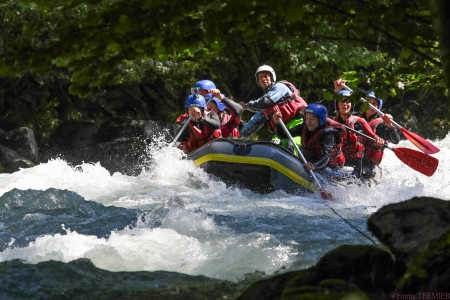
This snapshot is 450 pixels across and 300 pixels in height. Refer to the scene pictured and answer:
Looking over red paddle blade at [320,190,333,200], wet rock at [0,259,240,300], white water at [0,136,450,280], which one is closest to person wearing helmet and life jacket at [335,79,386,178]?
white water at [0,136,450,280]

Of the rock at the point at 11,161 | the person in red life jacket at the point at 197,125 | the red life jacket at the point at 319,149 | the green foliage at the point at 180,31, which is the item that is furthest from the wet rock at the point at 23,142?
the green foliage at the point at 180,31

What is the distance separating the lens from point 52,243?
14.5 feet

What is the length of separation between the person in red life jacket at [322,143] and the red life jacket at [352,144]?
0.29m

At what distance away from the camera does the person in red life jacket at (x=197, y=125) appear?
914 centimetres

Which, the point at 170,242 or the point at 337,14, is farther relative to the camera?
the point at 170,242

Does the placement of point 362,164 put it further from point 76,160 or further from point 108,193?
point 76,160

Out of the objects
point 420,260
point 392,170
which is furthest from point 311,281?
point 392,170

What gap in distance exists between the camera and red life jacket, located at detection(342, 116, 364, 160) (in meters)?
8.19

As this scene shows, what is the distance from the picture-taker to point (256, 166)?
310 inches

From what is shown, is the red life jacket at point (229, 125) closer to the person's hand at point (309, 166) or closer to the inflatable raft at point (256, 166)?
the inflatable raft at point (256, 166)

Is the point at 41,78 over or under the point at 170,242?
over

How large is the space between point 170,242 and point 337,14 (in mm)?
2541

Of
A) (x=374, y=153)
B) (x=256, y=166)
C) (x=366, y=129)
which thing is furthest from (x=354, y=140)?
(x=256, y=166)

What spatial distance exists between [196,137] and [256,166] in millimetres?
1840
